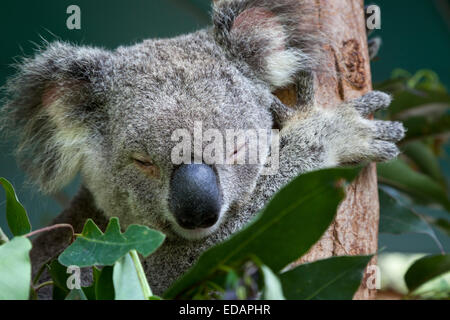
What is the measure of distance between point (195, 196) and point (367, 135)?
0.77 metres

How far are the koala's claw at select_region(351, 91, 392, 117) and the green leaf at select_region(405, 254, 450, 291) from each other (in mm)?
662

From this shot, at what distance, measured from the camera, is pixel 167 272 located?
2064 mm

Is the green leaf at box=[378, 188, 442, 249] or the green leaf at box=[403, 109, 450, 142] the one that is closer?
the green leaf at box=[378, 188, 442, 249]

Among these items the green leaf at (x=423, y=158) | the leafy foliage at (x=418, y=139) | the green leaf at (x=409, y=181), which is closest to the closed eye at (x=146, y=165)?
the leafy foliage at (x=418, y=139)

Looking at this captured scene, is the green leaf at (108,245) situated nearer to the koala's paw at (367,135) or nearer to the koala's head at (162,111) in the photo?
the koala's head at (162,111)

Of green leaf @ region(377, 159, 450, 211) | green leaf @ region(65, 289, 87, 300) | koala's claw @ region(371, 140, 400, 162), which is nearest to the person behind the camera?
green leaf @ region(65, 289, 87, 300)

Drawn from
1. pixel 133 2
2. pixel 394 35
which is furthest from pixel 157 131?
pixel 394 35

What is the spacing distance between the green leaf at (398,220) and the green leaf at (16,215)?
4.94ft

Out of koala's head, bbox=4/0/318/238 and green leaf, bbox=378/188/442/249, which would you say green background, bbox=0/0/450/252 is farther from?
green leaf, bbox=378/188/442/249

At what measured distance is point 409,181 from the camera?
3.24m

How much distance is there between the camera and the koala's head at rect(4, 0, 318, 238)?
71.1 inches

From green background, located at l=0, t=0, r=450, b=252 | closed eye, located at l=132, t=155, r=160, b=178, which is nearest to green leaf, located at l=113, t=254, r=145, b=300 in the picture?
closed eye, located at l=132, t=155, r=160, b=178
